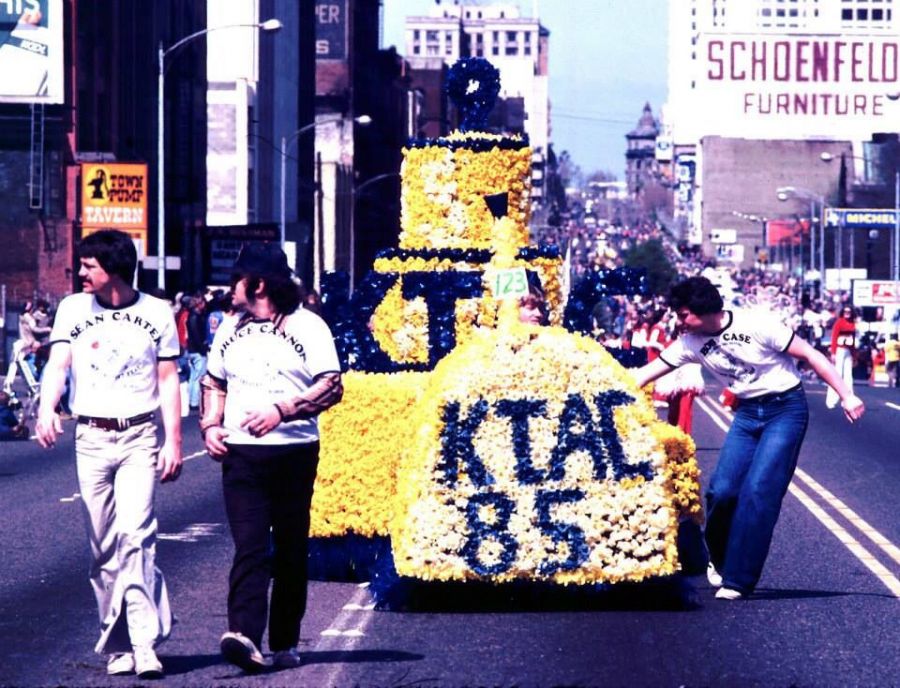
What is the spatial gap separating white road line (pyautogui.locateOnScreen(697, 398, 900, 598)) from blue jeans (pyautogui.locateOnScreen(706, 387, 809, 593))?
39.0 inches

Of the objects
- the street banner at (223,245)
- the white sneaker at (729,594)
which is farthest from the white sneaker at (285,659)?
the street banner at (223,245)

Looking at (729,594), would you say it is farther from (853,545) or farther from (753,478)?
(853,545)

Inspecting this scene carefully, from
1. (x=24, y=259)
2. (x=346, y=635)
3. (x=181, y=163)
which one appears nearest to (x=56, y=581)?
(x=346, y=635)

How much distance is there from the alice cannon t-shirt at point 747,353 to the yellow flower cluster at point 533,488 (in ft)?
1.46

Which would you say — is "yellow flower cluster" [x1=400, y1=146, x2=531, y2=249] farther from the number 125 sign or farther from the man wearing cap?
the man wearing cap

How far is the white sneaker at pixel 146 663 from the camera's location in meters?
8.63

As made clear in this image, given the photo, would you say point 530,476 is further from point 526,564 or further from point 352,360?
point 352,360

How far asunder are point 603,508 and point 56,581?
137 inches

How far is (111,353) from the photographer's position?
8805 mm

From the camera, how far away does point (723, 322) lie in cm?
1140

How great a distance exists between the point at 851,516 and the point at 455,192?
4.11 m

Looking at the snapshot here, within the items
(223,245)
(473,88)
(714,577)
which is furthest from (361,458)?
(223,245)

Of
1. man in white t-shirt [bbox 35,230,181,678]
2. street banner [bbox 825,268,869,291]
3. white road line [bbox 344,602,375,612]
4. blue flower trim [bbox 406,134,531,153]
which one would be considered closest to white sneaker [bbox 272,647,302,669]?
man in white t-shirt [bbox 35,230,181,678]

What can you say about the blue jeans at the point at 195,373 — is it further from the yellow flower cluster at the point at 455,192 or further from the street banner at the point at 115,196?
the yellow flower cluster at the point at 455,192
